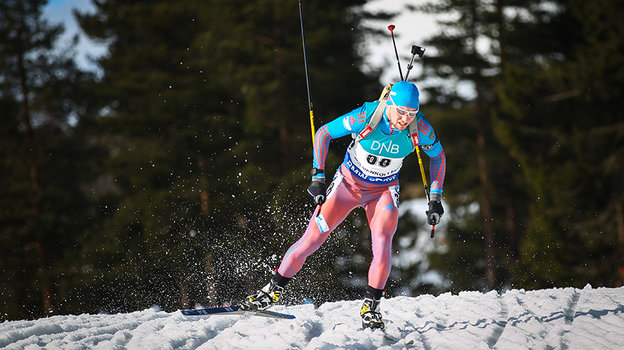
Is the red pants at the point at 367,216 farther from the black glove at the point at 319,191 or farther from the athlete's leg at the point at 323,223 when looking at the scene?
the black glove at the point at 319,191

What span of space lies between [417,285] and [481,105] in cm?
646

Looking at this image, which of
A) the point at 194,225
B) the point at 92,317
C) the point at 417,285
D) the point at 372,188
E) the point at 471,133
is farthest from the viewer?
the point at 471,133

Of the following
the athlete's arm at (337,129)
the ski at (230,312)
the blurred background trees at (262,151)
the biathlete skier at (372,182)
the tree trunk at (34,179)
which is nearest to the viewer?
the biathlete skier at (372,182)

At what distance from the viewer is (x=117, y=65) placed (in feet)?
78.4

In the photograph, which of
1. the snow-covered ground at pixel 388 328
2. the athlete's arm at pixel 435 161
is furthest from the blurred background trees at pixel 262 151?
the athlete's arm at pixel 435 161

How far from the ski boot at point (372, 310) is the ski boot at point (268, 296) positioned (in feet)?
2.62

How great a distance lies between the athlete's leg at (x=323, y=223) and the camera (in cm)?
593

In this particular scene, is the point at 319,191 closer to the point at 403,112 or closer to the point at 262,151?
the point at 403,112

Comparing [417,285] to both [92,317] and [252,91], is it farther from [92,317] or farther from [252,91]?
[92,317]

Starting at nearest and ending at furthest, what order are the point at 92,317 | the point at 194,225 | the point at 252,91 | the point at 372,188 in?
the point at 372,188, the point at 92,317, the point at 194,225, the point at 252,91

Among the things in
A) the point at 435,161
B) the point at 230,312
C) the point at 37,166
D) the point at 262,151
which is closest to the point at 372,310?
the point at 230,312

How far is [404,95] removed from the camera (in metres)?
5.64

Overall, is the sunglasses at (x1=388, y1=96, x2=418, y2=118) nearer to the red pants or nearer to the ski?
the red pants

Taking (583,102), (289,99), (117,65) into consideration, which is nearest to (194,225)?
(289,99)
